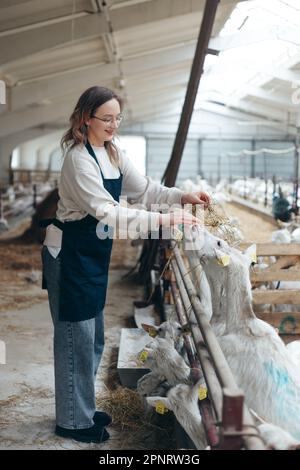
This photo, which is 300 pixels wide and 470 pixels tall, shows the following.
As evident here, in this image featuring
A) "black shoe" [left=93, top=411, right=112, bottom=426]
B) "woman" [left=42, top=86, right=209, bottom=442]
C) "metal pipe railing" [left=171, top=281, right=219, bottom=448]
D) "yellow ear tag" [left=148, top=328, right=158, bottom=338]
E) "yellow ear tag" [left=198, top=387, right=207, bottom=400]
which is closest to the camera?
"metal pipe railing" [left=171, top=281, right=219, bottom=448]

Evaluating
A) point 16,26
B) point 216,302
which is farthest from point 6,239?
point 216,302

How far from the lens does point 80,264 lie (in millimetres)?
3129

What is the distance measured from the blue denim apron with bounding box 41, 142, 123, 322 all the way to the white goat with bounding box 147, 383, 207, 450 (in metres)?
0.58

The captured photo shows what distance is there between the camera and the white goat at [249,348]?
277 cm

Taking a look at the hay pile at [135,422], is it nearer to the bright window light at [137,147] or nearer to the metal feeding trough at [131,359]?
the metal feeding trough at [131,359]

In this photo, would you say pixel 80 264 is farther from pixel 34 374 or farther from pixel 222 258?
pixel 34 374

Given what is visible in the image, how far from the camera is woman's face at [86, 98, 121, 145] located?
9.92 ft

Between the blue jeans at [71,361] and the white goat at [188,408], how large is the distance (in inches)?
14.9

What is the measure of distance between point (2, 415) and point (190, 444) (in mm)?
1365

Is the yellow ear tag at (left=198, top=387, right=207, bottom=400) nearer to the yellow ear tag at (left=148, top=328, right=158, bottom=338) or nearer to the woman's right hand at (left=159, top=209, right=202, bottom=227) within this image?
the woman's right hand at (left=159, top=209, right=202, bottom=227)

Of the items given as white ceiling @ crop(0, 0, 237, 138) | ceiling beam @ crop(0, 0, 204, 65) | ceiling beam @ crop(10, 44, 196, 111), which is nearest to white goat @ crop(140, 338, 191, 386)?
white ceiling @ crop(0, 0, 237, 138)

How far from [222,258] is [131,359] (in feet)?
4.90

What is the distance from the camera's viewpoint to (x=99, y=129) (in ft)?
10.0
